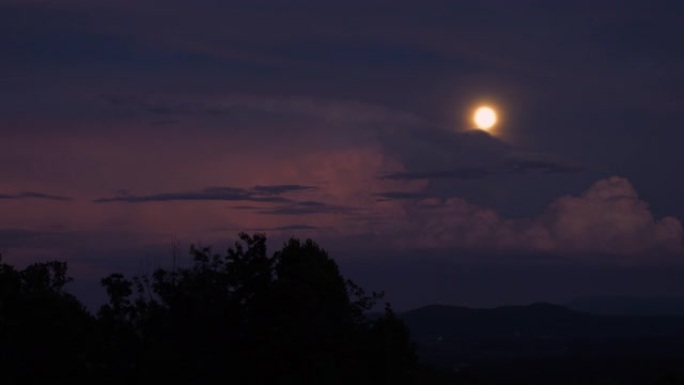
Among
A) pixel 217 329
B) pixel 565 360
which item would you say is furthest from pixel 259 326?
pixel 565 360

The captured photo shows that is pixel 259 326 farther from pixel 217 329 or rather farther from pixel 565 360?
pixel 565 360

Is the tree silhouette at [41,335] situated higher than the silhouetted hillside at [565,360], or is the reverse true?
the tree silhouette at [41,335]

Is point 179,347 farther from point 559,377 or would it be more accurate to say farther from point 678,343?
point 678,343

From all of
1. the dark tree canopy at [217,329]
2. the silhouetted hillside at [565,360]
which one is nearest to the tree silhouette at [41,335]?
the dark tree canopy at [217,329]

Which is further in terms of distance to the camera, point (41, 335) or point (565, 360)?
point (565, 360)

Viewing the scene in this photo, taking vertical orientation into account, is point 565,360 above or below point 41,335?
below

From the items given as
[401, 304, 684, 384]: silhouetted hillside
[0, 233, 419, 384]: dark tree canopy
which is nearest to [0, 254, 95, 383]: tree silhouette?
[0, 233, 419, 384]: dark tree canopy

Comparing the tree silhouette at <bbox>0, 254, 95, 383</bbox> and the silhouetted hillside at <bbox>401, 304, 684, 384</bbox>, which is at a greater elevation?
the tree silhouette at <bbox>0, 254, 95, 383</bbox>

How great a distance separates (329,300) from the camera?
52.4 metres

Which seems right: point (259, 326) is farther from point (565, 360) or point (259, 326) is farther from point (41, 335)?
point (565, 360)

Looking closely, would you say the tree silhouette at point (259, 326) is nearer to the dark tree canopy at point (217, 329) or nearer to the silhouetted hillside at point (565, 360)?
the dark tree canopy at point (217, 329)

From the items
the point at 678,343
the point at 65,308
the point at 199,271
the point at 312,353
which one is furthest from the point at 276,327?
the point at 678,343

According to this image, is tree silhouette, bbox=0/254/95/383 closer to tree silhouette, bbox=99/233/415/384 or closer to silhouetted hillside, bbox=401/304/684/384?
tree silhouette, bbox=99/233/415/384

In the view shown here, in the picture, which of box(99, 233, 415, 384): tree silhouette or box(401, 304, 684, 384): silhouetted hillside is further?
box(401, 304, 684, 384): silhouetted hillside
